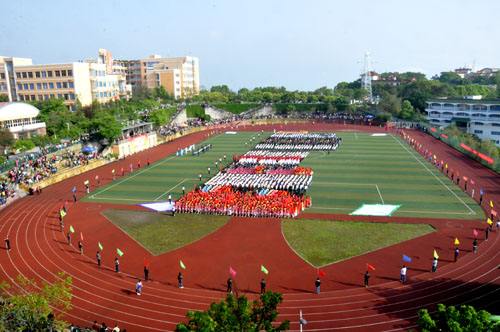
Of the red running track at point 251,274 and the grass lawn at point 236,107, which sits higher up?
the grass lawn at point 236,107

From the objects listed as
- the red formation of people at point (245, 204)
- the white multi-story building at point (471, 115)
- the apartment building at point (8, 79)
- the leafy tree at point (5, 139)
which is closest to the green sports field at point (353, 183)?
the red formation of people at point (245, 204)

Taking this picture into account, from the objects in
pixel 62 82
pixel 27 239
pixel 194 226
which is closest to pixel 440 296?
pixel 194 226

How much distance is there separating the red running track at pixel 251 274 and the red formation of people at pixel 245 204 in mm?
1327

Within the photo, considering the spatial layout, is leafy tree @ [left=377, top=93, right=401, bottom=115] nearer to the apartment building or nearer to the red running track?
the red running track

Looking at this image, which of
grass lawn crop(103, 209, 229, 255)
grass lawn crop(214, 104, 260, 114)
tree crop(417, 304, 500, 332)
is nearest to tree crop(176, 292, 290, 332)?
tree crop(417, 304, 500, 332)

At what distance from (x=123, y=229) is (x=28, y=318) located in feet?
55.8

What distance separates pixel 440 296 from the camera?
19.8m

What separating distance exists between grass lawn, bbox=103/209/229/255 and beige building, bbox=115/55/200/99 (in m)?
101

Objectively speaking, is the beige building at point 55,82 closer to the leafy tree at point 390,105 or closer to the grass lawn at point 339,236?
the grass lawn at point 339,236

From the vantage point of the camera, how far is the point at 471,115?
86312 millimetres

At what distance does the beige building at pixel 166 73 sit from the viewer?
130625 mm

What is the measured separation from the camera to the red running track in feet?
62.2

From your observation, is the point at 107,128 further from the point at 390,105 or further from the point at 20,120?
the point at 390,105

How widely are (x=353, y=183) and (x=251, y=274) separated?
873 inches
